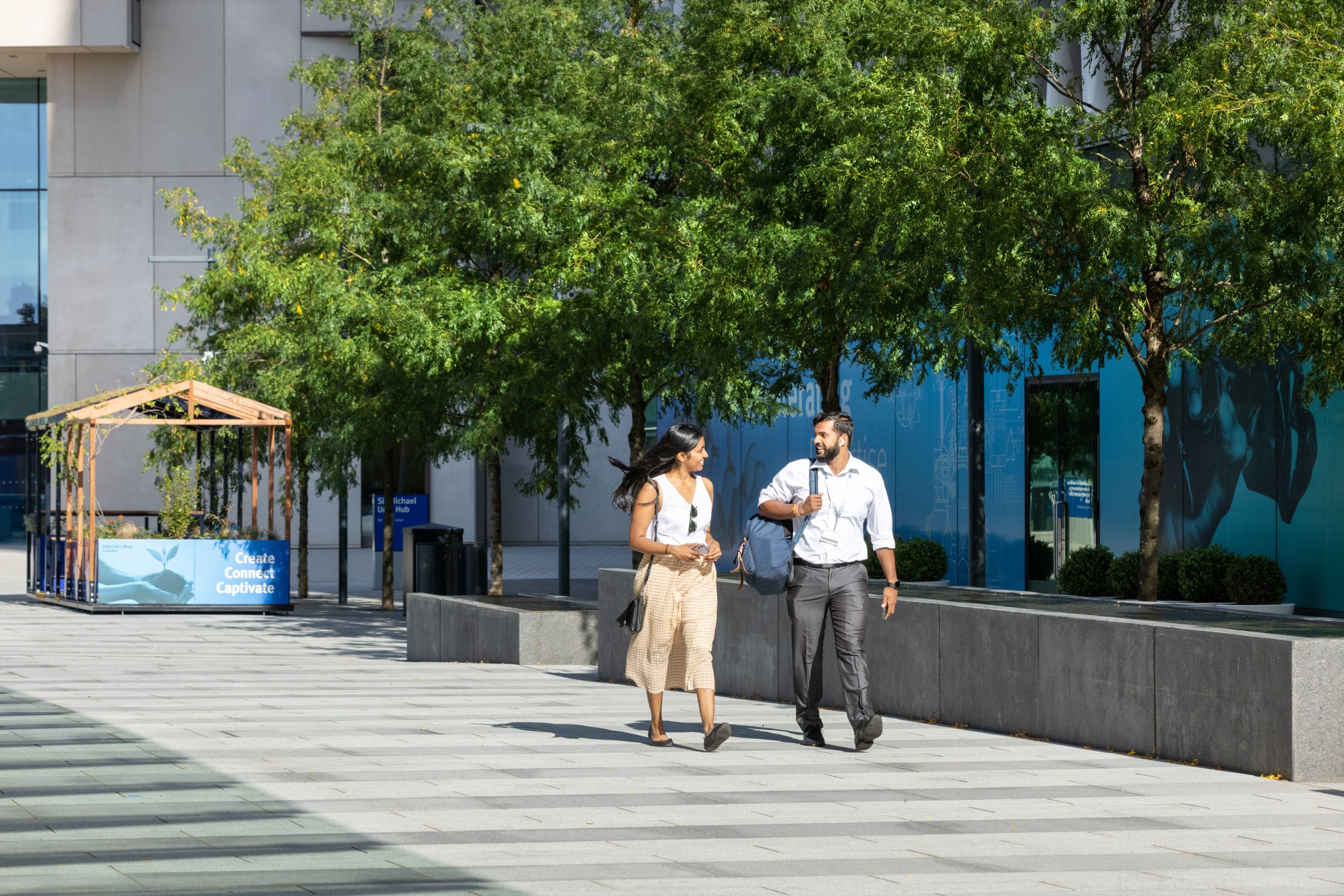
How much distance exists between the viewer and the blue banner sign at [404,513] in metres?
27.0

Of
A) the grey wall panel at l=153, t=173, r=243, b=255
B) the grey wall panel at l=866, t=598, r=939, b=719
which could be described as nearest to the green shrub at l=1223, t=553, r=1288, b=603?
the grey wall panel at l=866, t=598, r=939, b=719

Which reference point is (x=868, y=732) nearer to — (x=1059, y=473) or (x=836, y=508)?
(x=836, y=508)

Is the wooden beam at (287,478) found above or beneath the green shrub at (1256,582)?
above

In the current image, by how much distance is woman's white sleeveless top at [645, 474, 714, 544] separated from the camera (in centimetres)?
848

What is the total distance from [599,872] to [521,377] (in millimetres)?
13049

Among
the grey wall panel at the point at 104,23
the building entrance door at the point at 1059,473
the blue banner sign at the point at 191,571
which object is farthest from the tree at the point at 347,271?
the grey wall panel at the point at 104,23

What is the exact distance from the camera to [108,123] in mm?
41250

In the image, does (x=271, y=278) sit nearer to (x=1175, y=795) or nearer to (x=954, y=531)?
(x=954, y=531)

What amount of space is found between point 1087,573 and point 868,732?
39.2 feet

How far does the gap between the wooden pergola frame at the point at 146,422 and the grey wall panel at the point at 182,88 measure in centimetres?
1873

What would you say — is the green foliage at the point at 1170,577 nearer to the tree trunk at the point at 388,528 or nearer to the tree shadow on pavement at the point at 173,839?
the tree trunk at the point at 388,528

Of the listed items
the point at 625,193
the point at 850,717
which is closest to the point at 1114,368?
the point at 625,193

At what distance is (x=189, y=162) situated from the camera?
4128 cm

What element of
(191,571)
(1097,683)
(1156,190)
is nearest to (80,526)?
(191,571)
